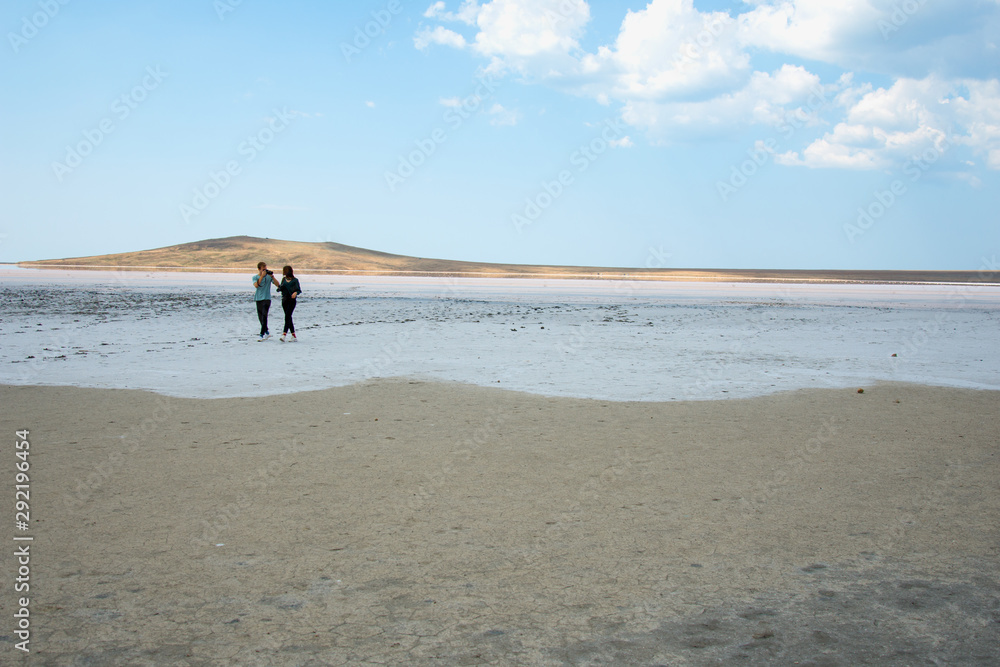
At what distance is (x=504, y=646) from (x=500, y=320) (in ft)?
68.8

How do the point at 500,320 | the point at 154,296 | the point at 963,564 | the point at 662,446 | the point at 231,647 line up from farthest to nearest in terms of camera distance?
the point at 154,296, the point at 500,320, the point at 662,446, the point at 963,564, the point at 231,647

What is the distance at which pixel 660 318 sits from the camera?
2620 centimetres

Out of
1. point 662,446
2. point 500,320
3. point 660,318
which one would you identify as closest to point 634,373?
point 662,446

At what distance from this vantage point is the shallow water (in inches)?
471

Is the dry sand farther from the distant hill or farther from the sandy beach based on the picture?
the distant hill

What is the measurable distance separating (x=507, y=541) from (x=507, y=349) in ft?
37.6

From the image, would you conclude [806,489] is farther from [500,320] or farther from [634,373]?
[500,320]

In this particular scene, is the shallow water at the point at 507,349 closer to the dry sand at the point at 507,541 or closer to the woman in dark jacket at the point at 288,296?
the woman in dark jacket at the point at 288,296

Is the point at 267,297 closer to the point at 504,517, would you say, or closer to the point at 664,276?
the point at 504,517

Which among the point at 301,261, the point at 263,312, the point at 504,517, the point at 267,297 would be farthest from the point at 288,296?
the point at 301,261

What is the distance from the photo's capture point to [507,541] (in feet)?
16.5

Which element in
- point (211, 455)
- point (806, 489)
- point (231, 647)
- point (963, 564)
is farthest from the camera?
point (211, 455)

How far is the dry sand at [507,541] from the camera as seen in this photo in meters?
3.73

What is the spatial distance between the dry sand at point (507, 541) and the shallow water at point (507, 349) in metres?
3.03
